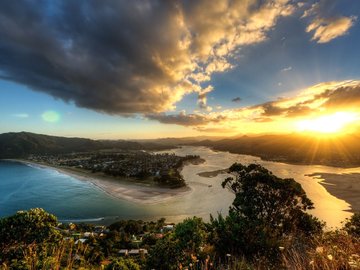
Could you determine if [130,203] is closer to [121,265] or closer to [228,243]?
[228,243]

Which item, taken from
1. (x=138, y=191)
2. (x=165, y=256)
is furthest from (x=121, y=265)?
(x=138, y=191)

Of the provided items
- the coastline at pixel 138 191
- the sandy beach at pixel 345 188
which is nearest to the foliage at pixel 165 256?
the coastline at pixel 138 191

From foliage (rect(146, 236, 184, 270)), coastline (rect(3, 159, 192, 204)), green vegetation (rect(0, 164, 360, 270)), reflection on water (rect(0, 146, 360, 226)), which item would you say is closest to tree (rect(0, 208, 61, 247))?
green vegetation (rect(0, 164, 360, 270))

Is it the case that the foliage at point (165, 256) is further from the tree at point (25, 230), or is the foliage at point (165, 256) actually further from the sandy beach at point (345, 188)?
the sandy beach at point (345, 188)

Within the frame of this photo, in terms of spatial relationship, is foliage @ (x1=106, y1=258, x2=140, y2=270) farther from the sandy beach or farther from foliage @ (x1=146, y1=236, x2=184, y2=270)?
the sandy beach

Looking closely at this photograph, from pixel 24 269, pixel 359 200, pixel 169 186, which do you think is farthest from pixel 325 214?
pixel 24 269

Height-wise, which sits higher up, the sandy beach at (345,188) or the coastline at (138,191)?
the sandy beach at (345,188)
